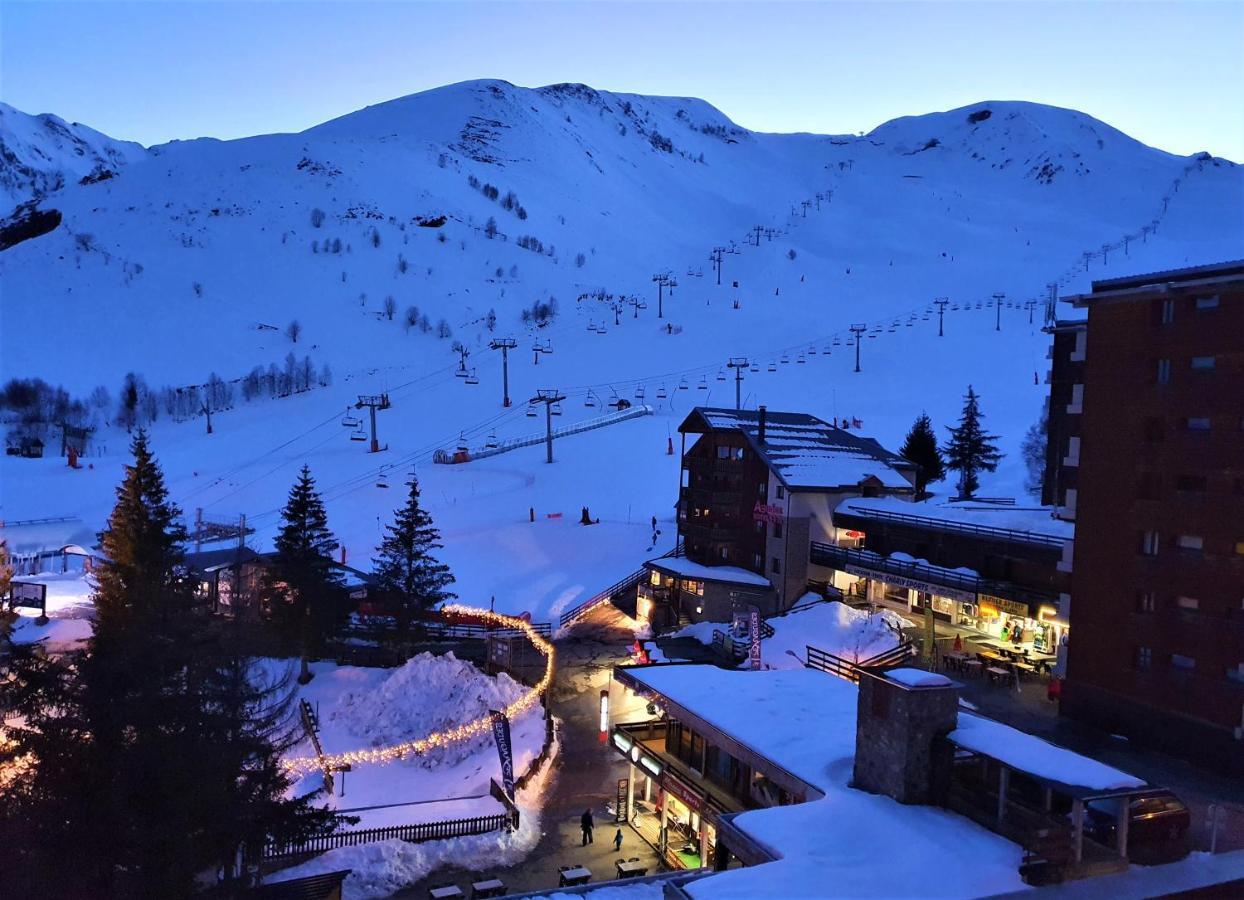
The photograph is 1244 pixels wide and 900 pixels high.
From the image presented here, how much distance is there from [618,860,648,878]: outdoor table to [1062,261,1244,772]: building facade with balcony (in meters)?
12.9

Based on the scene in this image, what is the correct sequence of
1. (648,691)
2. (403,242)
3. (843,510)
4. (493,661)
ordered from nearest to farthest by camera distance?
1. (648,691)
2. (493,661)
3. (843,510)
4. (403,242)

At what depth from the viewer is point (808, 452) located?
40.4m

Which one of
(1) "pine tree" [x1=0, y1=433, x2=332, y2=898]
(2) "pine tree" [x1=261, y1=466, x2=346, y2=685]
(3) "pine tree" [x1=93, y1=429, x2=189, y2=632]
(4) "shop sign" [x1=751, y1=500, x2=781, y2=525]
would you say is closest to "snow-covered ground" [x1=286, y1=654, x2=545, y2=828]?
(2) "pine tree" [x1=261, y1=466, x2=346, y2=685]

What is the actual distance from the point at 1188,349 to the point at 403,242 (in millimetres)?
131310

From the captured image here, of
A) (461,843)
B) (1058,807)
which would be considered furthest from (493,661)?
(1058,807)

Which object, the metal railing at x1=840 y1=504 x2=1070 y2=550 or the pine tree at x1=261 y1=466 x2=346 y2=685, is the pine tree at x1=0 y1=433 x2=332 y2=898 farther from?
the metal railing at x1=840 y1=504 x2=1070 y2=550

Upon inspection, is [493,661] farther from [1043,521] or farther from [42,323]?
[42,323]

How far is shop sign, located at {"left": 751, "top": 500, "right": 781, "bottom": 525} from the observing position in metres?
38.3

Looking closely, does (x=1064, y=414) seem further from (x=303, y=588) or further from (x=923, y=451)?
(x=303, y=588)

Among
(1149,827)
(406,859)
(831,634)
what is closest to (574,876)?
(406,859)

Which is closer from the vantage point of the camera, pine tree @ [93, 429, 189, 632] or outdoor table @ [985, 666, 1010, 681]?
pine tree @ [93, 429, 189, 632]

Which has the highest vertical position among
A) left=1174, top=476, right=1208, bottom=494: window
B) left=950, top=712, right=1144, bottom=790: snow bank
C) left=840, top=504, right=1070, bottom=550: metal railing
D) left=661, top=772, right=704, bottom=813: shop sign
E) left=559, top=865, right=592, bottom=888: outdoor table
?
left=1174, top=476, right=1208, bottom=494: window

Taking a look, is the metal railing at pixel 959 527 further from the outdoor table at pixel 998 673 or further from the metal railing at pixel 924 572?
the outdoor table at pixel 998 673

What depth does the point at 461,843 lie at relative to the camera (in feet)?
69.1
